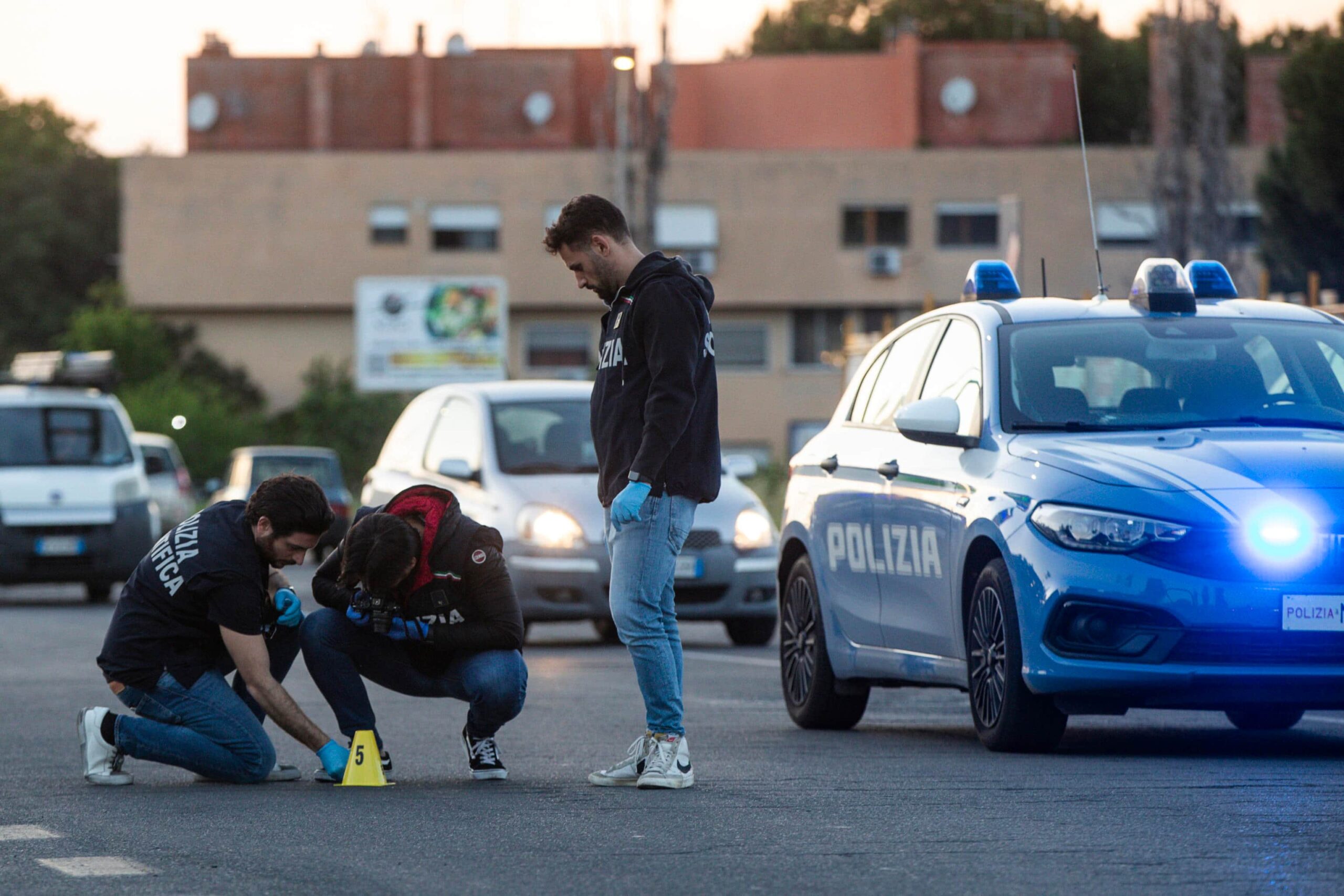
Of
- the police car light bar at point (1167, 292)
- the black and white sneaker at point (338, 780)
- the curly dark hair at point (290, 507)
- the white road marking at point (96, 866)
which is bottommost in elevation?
the black and white sneaker at point (338, 780)

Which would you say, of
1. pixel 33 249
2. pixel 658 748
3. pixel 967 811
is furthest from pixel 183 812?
pixel 33 249

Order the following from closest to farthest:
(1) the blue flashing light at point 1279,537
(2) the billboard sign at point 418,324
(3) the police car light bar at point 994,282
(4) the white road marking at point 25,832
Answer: (4) the white road marking at point 25,832 → (1) the blue flashing light at point 1279,537 → (3) the police car light bar at point 994,282 → (2) the billboard sign at point 418,324

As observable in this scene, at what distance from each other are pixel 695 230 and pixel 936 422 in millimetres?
55137

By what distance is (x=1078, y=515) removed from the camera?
791cm

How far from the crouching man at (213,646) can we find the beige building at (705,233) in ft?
180

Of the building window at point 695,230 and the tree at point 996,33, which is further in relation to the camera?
the tree at point 996,33

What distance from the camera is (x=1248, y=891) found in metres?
5.30

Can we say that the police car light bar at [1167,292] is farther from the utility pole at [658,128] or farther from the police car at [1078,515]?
the utility pole at [658,128]

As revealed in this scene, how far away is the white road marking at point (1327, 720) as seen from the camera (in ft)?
32.7

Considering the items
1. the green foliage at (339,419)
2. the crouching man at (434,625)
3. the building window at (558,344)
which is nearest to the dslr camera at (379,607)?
the crouching man at (434,625)

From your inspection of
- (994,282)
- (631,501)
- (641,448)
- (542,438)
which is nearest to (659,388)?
(641,448)

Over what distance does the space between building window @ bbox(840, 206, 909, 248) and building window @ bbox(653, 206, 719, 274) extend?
339 centimetres

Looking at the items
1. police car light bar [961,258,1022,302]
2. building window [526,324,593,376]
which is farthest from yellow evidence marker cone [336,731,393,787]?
building window [526,324,593,376]

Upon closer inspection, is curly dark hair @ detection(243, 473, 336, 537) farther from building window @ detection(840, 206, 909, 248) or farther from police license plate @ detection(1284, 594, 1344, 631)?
building window @ detection(840, 206, 909, 248)
